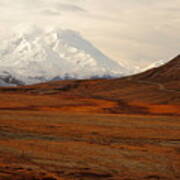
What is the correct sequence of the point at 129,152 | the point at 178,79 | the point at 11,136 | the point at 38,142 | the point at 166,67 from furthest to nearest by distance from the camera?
1. the point at 166,67
2. the point at 178,79
3. the point at 11,136
4. the point at 38,142
5. the point at 129,152

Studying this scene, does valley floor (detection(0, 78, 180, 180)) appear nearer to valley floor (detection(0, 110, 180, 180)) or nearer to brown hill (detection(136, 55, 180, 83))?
valley floor (detection(0, 110, 180, 180))

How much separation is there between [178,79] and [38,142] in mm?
78389

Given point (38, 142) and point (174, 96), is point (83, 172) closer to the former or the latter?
point (38, 142)

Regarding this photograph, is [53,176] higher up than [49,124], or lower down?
higher up

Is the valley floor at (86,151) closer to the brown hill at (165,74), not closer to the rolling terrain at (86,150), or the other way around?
the rolling terrain at (86,150)

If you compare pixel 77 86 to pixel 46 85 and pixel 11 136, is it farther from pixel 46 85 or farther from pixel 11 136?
pixel 11 136

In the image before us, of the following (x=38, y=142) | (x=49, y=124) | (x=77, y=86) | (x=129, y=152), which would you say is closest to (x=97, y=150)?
(x=129, y=152)

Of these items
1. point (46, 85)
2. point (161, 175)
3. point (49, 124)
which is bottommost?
point (46, 85)

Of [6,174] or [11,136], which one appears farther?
[11,136]

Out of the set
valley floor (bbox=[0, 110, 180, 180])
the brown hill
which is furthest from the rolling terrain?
the brown hill

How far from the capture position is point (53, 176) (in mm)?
16484

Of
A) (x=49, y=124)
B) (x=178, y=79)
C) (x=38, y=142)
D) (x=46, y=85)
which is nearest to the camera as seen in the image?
(x=38, y=142)

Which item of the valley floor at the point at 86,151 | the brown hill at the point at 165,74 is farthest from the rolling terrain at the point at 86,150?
the brown hill at the point at 165,74

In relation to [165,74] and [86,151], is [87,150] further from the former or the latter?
[165,74]
